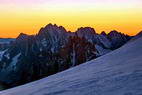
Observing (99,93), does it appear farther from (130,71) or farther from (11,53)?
(11,53)

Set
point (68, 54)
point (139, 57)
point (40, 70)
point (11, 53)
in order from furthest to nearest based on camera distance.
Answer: point (11, 53) → point (40, 70) → point (68, 54) → point (139, 57)

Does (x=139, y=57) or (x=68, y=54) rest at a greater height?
(x=139, y=57)

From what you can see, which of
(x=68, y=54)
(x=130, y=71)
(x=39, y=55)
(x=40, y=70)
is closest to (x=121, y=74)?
(x=130, y=71)

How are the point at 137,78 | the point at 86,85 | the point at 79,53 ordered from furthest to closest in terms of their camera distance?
the point at 79,53
the point at 86,85
the point at 137,78

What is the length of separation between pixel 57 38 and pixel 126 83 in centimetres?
18963

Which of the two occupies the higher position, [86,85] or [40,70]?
[86,85]

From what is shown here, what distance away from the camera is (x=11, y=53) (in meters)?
183

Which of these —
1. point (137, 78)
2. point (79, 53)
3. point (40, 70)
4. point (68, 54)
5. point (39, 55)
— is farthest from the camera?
point (39, 55)

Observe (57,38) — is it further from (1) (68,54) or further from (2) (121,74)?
(2) (121,74)

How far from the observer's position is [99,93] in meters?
4.88

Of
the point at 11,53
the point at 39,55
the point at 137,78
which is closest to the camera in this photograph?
the point at 137,78

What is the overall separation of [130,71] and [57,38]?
189m

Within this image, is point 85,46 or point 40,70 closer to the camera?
point 85,46

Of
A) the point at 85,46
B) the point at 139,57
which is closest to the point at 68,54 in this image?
the point at 85,46
